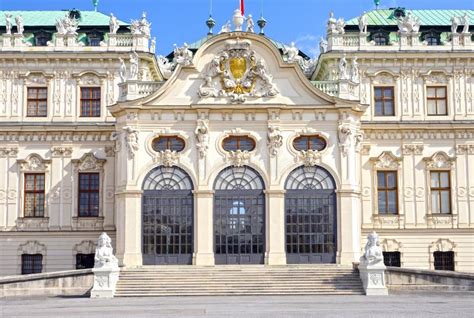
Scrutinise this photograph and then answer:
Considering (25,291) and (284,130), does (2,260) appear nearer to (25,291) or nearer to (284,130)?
(25,291)

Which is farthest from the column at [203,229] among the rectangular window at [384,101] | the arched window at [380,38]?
the arched window at [380,38]

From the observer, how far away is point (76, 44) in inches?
1800

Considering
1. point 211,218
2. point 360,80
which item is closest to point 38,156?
point 211,218

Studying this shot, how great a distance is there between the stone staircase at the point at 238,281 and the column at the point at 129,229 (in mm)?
1444

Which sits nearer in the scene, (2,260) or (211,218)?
(211,218)

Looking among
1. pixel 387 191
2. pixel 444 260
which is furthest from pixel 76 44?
pixel 444 260

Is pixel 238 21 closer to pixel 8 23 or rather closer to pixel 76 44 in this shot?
pixel 76 44

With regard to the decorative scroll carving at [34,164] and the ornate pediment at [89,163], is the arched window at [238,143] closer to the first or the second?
the ornate pediment at [89,163]

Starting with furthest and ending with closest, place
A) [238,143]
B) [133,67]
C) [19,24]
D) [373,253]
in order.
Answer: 1. [19,24]
2. [133,67]
3. [238,143]
4. [373,253]

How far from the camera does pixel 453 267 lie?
44188mm

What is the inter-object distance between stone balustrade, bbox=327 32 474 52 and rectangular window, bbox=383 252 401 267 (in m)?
11.5

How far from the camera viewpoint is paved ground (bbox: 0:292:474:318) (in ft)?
80.3

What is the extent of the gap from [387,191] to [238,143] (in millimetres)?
9577

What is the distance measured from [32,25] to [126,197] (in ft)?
44.1
